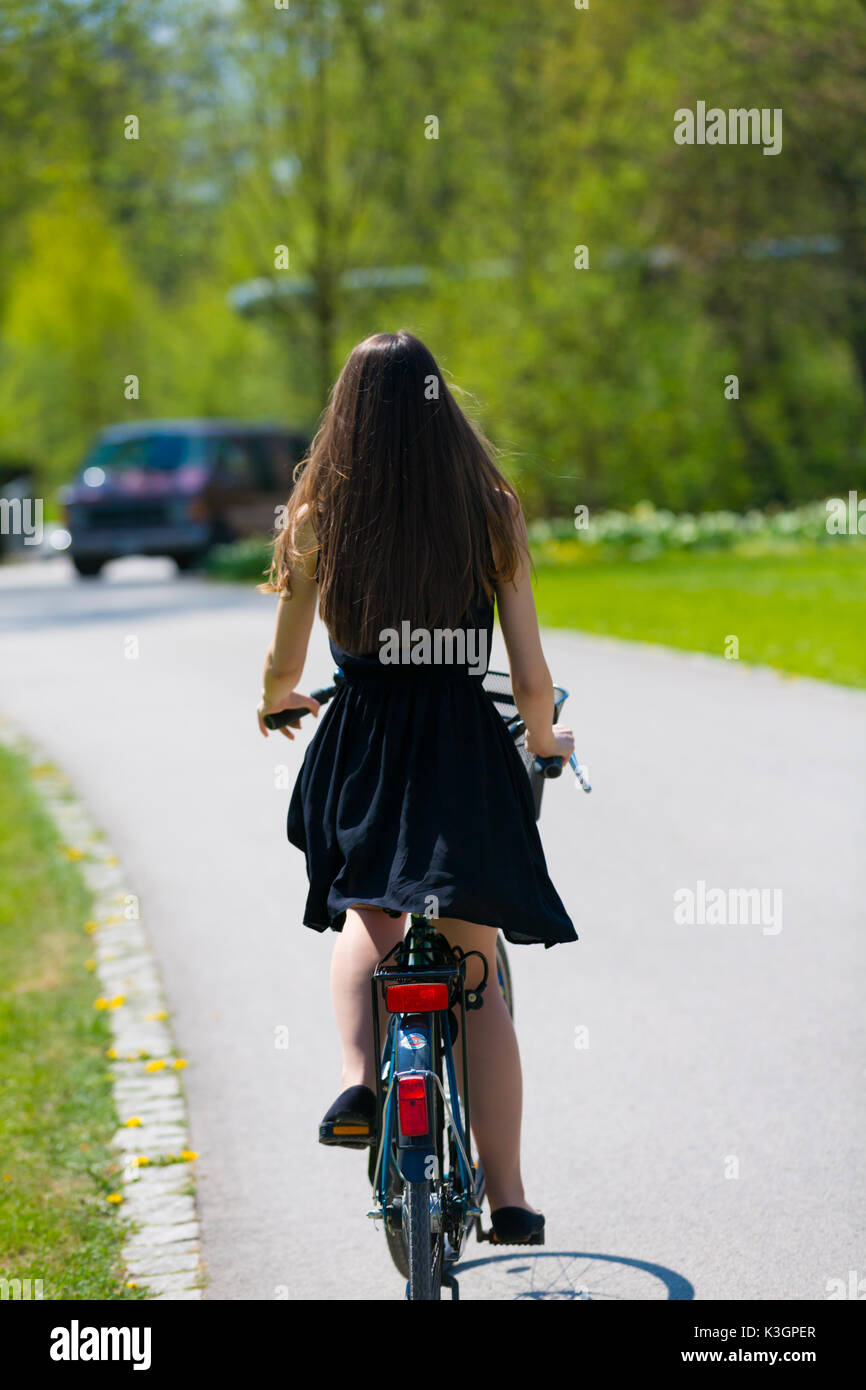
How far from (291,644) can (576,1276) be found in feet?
5.02

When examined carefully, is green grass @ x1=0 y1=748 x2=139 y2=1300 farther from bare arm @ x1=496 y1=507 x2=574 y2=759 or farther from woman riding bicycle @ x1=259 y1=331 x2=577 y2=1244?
bare arm @ x1=496 y1=507 x2=574 y2=759

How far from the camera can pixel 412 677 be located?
3.38m

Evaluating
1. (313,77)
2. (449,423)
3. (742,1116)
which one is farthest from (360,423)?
(313,77)

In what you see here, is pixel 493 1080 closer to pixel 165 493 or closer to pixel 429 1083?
pixel 429 1083

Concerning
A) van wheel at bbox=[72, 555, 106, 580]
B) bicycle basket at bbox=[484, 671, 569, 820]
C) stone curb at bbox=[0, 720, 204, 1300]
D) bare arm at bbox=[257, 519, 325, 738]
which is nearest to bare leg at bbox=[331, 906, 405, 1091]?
bicycle basket at bbox=[484, 671, 569, 820]

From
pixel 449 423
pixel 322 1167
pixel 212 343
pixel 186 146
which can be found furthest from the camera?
pixel 212 343

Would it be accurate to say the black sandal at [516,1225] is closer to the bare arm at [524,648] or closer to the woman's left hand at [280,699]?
the bare arm at [524,648]

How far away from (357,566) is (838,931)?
12.2 feet

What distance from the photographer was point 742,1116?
4.87m

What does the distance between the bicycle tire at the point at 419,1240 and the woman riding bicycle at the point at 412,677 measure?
0.20m

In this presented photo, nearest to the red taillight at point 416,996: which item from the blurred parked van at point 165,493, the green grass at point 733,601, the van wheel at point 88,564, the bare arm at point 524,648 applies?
the bare arm at point 524,648

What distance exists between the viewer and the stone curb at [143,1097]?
163 inches

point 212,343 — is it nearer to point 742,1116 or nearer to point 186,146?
point 186,146

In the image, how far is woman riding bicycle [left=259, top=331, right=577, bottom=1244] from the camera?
3.32m
